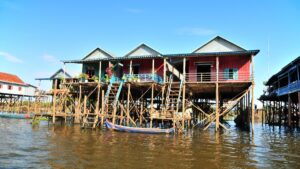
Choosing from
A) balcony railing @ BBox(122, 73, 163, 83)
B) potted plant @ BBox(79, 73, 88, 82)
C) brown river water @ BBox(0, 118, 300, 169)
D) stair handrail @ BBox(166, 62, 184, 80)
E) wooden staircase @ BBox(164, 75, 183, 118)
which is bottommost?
brown river water @ BBox(0, 118, 300, 169)

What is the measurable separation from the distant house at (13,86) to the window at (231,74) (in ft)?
104

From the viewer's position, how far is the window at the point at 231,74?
23.7m

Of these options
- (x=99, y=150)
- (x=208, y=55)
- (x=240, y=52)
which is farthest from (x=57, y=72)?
(x=99, y=150)

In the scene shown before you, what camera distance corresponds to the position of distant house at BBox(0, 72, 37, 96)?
4541 cm

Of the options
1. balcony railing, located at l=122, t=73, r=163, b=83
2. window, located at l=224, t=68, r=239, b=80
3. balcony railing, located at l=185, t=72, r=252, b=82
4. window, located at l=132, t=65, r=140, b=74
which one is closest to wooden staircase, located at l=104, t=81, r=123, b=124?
balcony railing, located at l=122, t=73, r=163, b=83

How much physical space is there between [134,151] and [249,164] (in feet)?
15.8

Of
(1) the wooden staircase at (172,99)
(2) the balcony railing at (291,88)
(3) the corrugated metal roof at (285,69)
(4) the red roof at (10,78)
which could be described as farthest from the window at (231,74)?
(4) the red roof at (10,78)

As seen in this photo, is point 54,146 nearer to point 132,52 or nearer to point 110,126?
point 110,126

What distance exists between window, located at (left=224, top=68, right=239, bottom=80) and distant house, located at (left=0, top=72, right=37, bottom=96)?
31.8 meters

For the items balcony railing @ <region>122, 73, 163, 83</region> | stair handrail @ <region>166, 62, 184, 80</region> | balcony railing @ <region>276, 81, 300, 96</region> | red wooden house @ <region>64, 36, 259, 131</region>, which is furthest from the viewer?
stair handrail @ <region>166, 62, 184, 80</region>

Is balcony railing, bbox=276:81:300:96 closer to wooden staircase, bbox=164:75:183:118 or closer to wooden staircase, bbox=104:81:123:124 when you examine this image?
wooden staircase, bbox=164:75:183:118

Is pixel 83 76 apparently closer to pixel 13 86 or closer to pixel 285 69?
pixel 285 69

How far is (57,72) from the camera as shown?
3481 cm

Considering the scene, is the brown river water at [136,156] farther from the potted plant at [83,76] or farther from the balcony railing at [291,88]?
the potted plant at [83,76]
